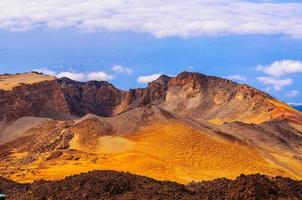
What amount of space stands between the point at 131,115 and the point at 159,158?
1010cm

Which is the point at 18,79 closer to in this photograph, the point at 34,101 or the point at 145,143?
the point at 34,101

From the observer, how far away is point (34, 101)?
9350 centimetres

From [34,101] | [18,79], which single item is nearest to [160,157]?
[34,101]

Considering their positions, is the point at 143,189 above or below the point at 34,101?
below

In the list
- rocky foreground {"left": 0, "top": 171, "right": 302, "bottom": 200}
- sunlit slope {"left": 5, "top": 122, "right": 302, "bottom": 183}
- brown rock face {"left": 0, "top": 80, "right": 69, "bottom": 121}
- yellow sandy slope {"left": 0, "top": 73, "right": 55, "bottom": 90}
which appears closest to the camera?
rocky foreground {"left": 0, "top": 171, "right": 302, "bottom": 200}

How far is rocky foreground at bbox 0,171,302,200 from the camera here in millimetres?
27188

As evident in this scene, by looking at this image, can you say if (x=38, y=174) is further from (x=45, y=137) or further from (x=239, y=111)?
(x=239, y=111)

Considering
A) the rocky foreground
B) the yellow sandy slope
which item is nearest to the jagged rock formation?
the yellow sandy slope

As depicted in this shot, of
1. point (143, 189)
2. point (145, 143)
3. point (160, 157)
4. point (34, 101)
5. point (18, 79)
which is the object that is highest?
point (18, 79)

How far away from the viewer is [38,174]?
5119 centimetres

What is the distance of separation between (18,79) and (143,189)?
76.3 m

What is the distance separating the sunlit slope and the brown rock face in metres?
25.3

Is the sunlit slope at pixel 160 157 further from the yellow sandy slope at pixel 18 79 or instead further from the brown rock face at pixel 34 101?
the yellow sandy slope at pixel 18 79

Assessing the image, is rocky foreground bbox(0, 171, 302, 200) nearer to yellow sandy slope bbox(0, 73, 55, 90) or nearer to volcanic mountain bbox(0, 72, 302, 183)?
volcanic mountain bbox(0, 72, 302, 183)
